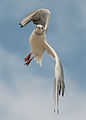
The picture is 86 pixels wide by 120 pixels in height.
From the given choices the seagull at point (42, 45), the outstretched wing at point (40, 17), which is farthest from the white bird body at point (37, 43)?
the outstretched wing at point (40, 17)

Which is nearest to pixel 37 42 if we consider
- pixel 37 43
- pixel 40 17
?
pixel 37 43

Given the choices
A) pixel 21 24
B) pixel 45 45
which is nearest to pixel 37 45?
pixel 45 45

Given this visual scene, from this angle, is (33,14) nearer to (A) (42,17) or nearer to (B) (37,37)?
(A) (42,17)

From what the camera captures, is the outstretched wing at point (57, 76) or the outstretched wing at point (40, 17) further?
the outstretched wing at point (40, 17)

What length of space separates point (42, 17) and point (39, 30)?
1634 millimetres

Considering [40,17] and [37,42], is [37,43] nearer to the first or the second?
[37,42]

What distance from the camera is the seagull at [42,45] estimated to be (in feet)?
41.1

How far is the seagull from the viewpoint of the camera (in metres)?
12.5

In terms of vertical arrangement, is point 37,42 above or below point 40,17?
below

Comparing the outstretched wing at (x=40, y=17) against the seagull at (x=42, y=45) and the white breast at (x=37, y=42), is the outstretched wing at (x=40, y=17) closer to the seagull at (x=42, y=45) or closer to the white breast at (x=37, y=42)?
the seagull at (x=42, y=45)

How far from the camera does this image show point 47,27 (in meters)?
14.6

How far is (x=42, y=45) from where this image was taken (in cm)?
1384

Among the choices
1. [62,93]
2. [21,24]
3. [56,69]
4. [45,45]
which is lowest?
[62,93]

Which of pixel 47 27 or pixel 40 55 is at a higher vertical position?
pixel 47 27
